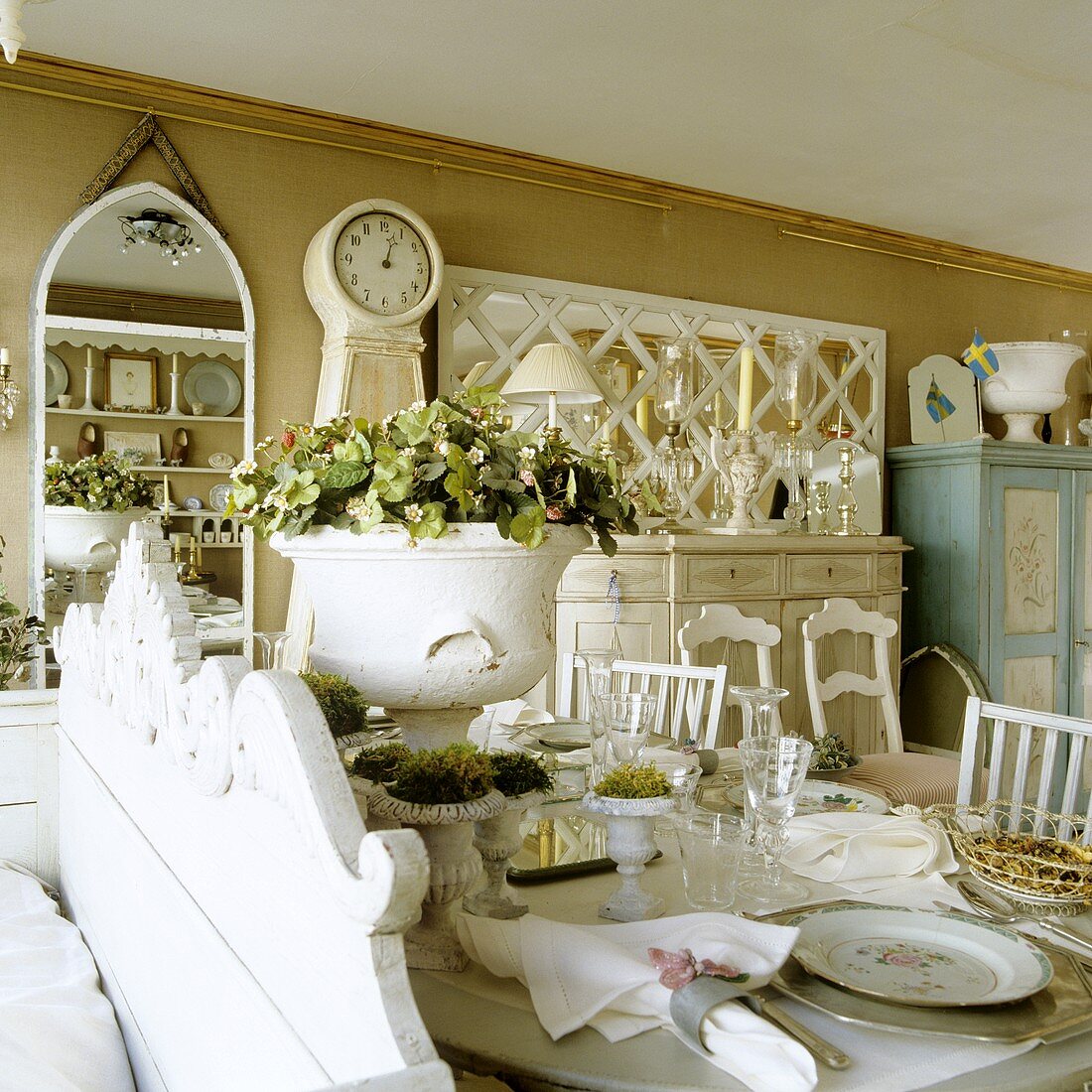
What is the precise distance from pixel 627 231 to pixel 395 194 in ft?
3.07

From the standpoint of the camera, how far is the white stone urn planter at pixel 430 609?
1.05 m

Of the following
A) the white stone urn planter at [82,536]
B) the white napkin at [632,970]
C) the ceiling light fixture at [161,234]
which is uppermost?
the ceiling light fixture at [161,234]

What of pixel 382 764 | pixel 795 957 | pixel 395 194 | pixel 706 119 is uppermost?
pixel 706 119

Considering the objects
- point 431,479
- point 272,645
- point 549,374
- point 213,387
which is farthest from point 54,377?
point 431,479

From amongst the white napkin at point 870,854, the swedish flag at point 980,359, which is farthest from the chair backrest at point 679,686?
the swedish flag at point 980,359

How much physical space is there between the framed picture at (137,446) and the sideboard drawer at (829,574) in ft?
6.84

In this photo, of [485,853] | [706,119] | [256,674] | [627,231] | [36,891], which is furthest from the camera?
[627,231]

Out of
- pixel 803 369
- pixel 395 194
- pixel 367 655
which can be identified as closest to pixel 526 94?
pixel 395 194

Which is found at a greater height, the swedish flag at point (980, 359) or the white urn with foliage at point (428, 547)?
the swedish flag at point (980, 359)

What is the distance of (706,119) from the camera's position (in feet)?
10.5

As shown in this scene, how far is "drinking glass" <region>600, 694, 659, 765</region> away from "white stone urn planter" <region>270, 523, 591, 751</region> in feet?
0.41

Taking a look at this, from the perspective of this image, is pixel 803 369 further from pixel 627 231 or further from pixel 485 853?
pixel 485 853

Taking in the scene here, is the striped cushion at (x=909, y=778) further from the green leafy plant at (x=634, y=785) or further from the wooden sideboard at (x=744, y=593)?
the green leafy plant at (x=634, y=785)

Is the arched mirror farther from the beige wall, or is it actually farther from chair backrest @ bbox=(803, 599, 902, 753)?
chair backrest @ bbox=(803, 599, 902, 753)
